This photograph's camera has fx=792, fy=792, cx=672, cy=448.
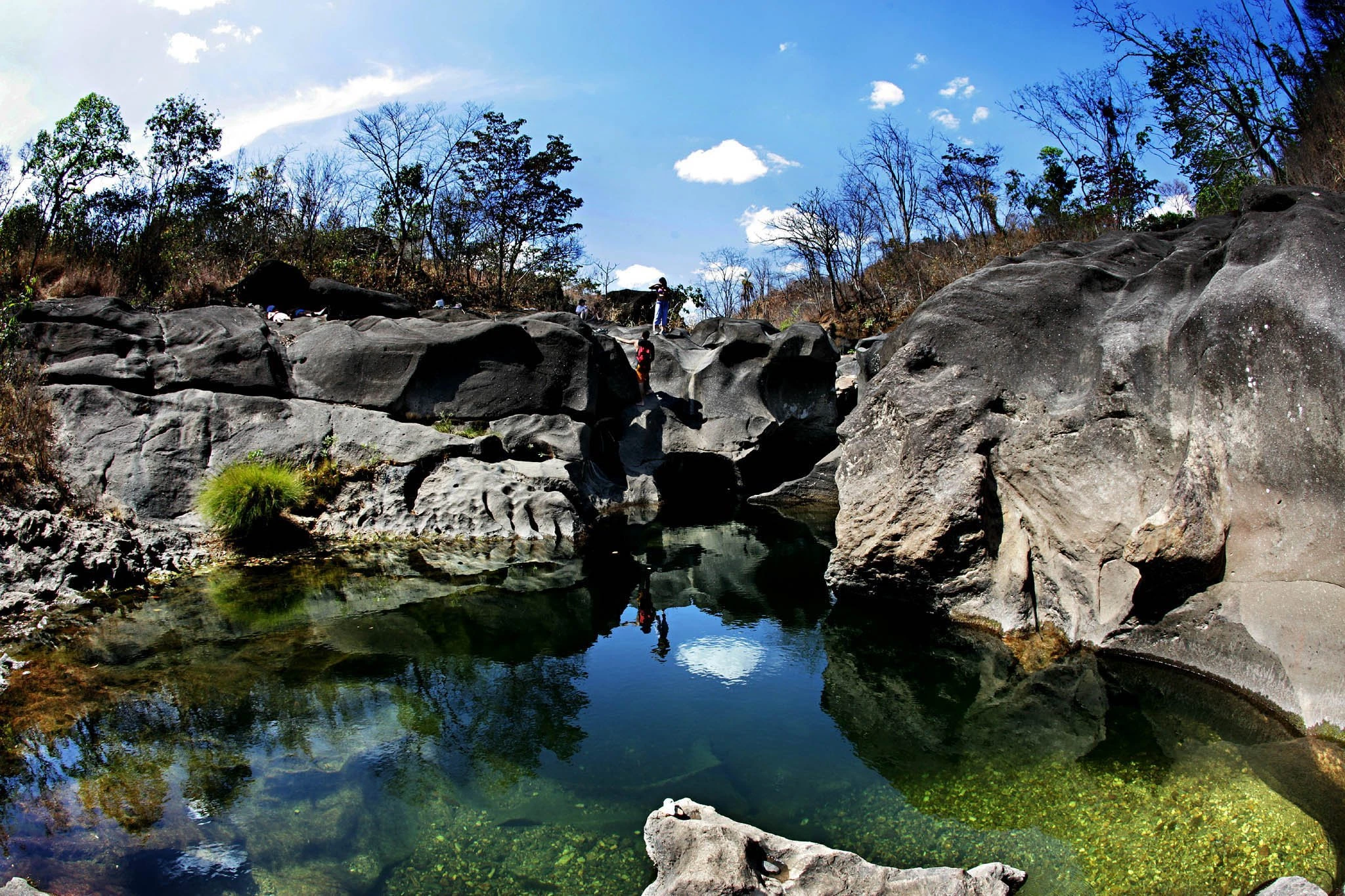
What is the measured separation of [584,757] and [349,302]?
14.3m

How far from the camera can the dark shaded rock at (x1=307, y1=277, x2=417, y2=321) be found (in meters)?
17.1

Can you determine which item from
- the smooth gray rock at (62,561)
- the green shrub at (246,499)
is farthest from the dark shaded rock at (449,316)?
the smooth gray rock at (62,561)

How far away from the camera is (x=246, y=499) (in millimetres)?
11445

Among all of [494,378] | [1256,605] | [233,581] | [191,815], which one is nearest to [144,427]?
[233,581]

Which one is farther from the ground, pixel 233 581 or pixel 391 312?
pixel 391 312

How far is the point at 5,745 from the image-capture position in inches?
226

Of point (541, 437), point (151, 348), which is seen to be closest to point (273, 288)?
point (151, 348)

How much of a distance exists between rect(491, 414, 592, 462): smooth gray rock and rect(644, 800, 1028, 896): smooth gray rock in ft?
37.0

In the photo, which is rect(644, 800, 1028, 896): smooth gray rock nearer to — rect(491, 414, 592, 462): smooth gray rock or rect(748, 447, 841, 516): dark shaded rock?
rect(491, 414, 592, 462): smooth gray rock

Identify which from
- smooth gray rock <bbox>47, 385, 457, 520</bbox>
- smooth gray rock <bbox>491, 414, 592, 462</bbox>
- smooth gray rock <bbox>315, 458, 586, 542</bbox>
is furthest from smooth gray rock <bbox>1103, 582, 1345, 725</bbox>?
smooth gray rock <bbox>47, 385, 457, 520</bbox>

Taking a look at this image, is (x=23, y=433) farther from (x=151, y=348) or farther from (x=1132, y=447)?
(x=1132, y=447)

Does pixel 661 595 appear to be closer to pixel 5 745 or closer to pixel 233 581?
pixel 233 581

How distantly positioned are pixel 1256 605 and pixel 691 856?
494cm

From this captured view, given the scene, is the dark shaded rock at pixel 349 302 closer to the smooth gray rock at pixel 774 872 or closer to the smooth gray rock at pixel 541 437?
the smooth gray rock at pixel 541 437
